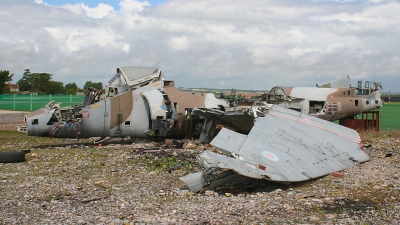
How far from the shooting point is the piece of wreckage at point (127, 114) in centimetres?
1378

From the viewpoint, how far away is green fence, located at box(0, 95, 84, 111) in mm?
35062

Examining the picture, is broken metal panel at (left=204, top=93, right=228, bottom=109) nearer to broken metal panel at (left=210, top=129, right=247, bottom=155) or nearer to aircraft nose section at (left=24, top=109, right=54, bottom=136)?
aircraft nose section at (left=24, top=109, right=54, bottom=136)

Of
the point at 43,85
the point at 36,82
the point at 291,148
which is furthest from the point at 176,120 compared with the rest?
the point at 36,82

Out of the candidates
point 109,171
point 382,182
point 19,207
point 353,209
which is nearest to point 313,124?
point 382,182

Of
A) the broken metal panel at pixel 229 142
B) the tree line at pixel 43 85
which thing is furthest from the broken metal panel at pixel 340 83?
the tree line at pixel 43 85

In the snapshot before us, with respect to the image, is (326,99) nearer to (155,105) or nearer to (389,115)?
(155,105)

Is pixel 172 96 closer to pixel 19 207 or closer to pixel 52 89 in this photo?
pixel 19 207

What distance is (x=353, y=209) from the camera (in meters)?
6.28

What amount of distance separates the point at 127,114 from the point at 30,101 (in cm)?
2424

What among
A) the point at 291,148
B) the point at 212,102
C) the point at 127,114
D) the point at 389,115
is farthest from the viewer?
the point at 389,115

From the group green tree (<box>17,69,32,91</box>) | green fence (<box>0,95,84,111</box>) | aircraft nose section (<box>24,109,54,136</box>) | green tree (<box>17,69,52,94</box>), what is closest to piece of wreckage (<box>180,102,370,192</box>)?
aircraft nose section (<box>24,109,54,136</box>)

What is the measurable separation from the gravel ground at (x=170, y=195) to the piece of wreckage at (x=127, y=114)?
7.93 feet

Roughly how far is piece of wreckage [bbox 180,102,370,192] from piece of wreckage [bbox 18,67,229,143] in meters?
3.08

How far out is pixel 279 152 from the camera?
8.27 metres
